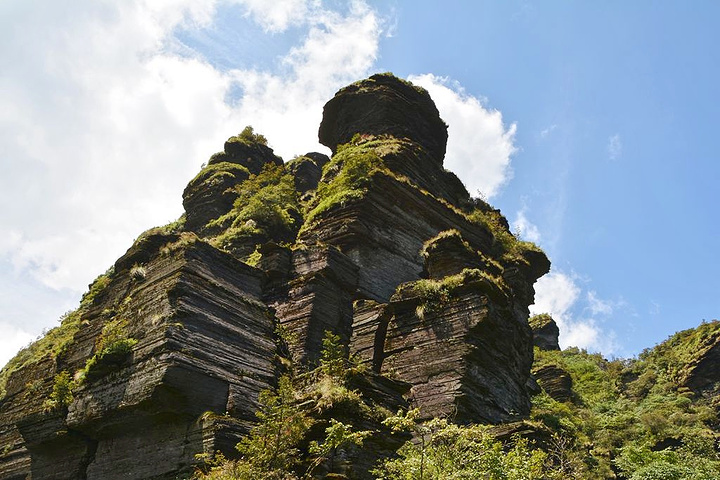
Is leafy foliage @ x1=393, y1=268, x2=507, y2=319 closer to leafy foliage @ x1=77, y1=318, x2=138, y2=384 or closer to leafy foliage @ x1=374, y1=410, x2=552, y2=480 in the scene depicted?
leafy foliage @ x1=374, y1=410, x2=552, y2=480

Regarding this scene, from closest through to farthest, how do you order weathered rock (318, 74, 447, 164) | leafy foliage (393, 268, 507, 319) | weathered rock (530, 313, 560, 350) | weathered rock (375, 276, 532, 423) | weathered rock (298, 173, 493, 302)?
1. weathered rock (375, 276, 532, 423)
2. leafy foliage (393, 268, 507, 319)
3. weathered rock (298, 173, 493, 302)
4. weathered rock (318, 74, 447, 164)
5. weathered rock (530, 313, 560, 350)

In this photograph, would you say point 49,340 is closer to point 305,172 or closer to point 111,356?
point 111,356

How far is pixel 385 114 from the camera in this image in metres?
31.1

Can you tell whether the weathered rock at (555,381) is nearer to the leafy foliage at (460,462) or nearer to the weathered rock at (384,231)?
the weathered rock at (384,231)

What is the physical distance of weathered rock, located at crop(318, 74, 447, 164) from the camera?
31.2 metres

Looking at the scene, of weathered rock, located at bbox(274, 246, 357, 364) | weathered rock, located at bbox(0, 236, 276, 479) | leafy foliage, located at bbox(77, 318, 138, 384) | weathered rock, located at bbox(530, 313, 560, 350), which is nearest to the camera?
weathered rock, located at bbox(0, 236, 276, 479)

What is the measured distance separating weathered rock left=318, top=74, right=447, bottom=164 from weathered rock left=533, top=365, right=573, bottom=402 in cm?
2034

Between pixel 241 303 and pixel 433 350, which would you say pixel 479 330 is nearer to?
pixel 433 350

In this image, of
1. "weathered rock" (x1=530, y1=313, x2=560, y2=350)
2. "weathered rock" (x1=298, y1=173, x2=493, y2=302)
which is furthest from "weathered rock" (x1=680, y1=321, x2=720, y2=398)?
"weathered rock" (x1=298, y1=173, x2=493, y2=302)

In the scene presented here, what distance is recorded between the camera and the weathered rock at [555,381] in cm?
4164

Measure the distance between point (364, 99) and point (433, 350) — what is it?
21.0m

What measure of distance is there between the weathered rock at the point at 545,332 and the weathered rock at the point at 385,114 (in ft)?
107

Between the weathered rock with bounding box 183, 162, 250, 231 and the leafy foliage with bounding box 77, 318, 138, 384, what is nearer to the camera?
the leafy foliage with bounding box 77, 318, 138, 384

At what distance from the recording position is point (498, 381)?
51.2 ft
